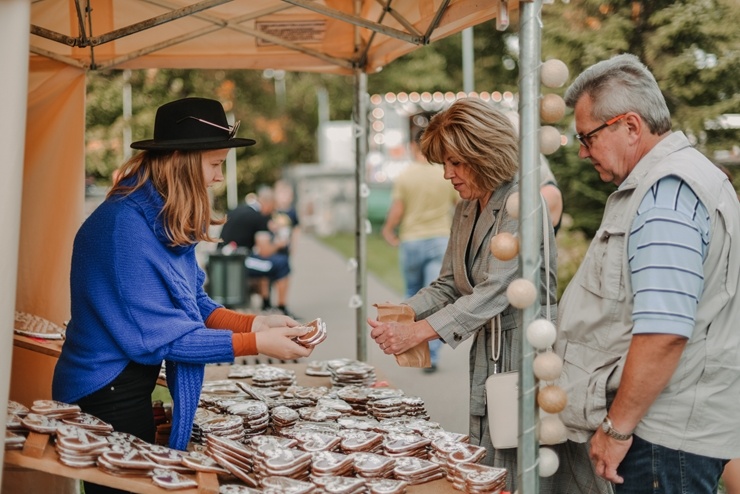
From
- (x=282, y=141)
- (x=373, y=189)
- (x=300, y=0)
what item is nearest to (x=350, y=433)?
(x=300, y=0)

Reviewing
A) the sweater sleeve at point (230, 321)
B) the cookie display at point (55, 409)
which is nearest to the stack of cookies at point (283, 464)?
the cookie display at point (55, 409)

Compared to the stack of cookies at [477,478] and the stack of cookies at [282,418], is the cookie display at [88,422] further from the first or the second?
the stack of cookies at [477,478]

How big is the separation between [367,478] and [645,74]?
60.0 inches

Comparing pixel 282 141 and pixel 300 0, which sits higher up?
pixel 282 141

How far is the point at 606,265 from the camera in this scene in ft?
7.95

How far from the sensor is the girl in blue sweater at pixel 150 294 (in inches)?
104

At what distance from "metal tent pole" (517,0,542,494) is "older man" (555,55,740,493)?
219 millimetres

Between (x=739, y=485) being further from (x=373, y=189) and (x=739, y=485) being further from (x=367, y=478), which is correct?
(x=373, y=189)

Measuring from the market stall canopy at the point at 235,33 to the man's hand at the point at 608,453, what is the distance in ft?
6.30

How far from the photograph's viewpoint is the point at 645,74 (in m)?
2.48

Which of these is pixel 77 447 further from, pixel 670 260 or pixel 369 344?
pixel 369 344

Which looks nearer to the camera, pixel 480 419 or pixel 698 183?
pixel 698 183

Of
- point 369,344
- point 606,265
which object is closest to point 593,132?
point 606,265

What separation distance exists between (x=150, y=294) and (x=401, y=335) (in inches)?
40.8
